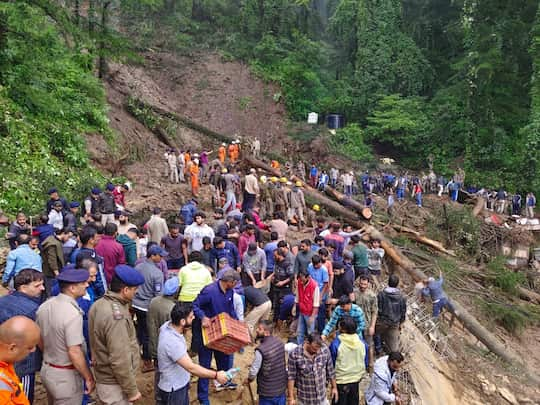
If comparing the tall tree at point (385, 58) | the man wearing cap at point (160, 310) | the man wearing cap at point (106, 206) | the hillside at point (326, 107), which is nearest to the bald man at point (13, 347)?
the man wearing cap at point (160, 310)

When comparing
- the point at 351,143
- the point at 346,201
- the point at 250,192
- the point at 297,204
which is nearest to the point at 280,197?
the point at 297,204

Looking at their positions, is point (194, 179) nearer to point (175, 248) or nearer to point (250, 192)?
point (250, 192)

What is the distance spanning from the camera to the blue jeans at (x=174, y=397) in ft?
13.2

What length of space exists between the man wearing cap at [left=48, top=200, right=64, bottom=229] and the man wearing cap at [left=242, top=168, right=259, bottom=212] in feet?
17.0

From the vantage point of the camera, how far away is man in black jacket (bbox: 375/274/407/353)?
6.04 m

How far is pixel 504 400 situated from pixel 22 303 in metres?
8.01

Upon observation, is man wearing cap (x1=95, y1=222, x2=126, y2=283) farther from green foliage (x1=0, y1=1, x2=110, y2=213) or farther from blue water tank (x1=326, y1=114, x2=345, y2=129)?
blue water tank (x1=326, y1=114, x2=345, y2=129)

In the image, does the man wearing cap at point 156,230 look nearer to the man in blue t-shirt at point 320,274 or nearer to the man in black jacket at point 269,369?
the man in blue t-shirt at point 320,274

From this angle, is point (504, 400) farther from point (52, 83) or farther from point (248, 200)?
point (52, 83)

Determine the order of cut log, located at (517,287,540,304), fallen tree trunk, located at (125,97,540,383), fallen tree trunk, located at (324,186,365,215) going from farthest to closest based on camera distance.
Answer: fallen tree trunk, located at (324,186,365,215), cut log, located at (517,287,540,304), fallen tree trunk, located at (125,97,540,383)

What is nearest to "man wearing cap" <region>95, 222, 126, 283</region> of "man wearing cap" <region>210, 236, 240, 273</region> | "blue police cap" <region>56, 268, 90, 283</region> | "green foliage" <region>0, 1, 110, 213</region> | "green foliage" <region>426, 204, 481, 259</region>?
"man wearing cap" <region>210, 236, 240, 273</region>

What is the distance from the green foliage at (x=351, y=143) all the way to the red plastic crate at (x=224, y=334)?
23315 millimetres

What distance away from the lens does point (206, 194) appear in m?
15.5

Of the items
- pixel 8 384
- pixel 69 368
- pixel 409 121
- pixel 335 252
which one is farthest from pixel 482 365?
pixel 409 121
